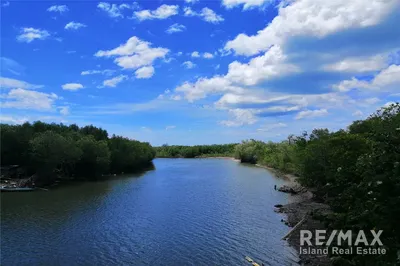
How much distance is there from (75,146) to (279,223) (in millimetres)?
51875

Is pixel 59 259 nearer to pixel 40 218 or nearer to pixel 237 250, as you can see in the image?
pixel 237 250

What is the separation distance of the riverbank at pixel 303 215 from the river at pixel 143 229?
1022mm

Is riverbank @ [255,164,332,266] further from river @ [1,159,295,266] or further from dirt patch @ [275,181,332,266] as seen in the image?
river @ [1,159,295,266]

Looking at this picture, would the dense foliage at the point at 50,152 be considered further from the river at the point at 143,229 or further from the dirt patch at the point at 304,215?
the dirt patch at the point at 304,215

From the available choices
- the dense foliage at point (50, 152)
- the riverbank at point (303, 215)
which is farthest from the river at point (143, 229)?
the dense foliage at point (50, 152)

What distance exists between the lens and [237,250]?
2556 centimetres

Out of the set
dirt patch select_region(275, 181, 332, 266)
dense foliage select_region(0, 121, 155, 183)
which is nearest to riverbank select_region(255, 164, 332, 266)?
dirt patch select_region(275, 181, 332, 266)

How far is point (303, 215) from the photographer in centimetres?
3622

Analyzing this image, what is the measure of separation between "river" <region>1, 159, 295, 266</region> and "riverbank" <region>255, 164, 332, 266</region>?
3.35 feet

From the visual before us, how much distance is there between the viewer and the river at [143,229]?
24578 millimetres

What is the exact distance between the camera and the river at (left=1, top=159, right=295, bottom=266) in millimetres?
24578

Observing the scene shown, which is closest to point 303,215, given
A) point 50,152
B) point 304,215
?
point 304,215

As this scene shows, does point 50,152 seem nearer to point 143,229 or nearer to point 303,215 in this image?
point 143,229

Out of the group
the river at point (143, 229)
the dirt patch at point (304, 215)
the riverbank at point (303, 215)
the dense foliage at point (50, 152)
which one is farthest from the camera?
the dense foliage at point (50, 152)
